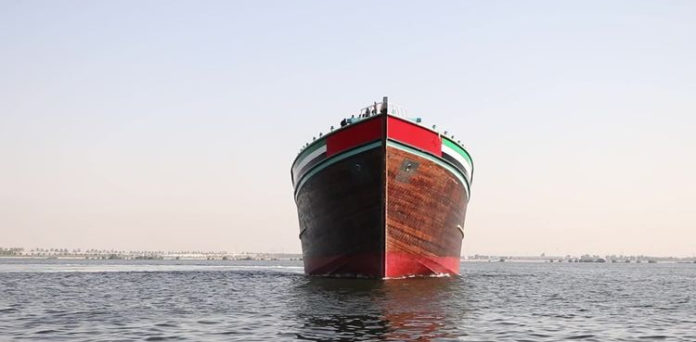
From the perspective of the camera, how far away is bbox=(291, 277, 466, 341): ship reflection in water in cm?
1934

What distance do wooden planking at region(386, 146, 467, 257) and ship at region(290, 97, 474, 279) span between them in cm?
6

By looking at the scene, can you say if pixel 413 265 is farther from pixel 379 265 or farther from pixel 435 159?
pixel 435 159

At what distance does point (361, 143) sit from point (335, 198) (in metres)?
4.10

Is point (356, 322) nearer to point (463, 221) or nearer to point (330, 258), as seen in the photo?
point (330, 258)

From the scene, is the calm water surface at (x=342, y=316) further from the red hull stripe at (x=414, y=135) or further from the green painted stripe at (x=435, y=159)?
the red hull stripe at (x=414, y=135)

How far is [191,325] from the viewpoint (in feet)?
68.7

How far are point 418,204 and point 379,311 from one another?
53.3 feet

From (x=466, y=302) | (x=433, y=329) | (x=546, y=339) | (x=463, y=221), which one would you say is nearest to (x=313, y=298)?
(x=466, y=302)

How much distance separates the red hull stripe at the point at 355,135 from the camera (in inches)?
Answer: 1499

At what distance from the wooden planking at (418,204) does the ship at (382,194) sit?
6cm

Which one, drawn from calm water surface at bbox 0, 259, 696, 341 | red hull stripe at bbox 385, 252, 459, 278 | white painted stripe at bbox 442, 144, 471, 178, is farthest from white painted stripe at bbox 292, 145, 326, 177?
calm water surface at bbox 0, 259, 696, 341

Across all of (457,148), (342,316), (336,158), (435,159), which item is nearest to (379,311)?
(342,316)

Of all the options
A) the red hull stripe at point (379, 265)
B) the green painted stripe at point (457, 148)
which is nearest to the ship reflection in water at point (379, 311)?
the red hull stripe at point (379, 265)

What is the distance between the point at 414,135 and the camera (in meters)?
39.1
